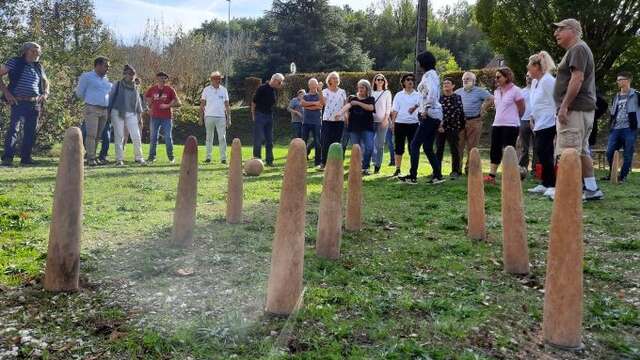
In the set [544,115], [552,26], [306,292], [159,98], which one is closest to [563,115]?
[544,115]

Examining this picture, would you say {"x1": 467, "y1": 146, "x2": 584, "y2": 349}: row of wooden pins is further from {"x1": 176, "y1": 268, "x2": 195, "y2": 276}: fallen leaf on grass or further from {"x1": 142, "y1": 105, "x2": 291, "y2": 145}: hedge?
{"x1": 142, "y1": 105, "x2": 291, "y2": 145}: hedge

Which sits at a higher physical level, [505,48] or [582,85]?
[505,48]

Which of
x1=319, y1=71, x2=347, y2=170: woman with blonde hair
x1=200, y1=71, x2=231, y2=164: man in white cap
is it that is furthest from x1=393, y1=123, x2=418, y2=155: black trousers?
x1=200, y1=71, x2=231, y2=164: man in white cap

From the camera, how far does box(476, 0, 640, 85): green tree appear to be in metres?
21.3

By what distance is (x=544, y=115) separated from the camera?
369 inches

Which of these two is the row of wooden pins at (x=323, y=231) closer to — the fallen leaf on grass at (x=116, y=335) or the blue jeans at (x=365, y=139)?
the fallen leaf on grass at (x=116, y=335)

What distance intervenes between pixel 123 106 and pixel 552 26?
56.1 feet

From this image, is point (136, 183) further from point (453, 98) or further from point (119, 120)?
point (453, 98)

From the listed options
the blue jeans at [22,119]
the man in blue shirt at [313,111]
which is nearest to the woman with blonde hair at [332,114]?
the man in blue shirt at [313,111]

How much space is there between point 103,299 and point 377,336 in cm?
211

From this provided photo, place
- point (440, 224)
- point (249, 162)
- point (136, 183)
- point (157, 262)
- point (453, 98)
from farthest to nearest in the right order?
1. point (249, 162)
2. point (453, 98)
3. point (136, 183)
4. point (440, 224)
5. point (157, 262)

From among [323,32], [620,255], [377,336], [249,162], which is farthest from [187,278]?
[323,32]

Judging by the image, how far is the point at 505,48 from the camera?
23375 mm

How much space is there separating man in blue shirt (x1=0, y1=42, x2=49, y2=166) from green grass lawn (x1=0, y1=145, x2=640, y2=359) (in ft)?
16.3
